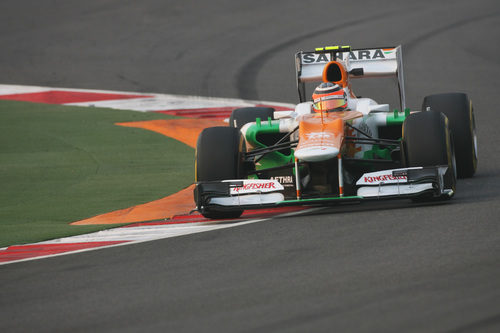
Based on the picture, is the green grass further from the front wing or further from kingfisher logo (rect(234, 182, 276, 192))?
kingfisher logo (rect(234, 182, 276, 192))

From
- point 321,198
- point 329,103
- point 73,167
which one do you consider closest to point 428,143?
point 321,198

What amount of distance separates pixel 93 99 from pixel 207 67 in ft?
14.1

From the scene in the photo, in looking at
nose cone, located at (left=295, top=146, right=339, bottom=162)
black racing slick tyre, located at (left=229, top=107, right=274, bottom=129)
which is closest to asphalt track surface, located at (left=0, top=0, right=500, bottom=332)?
nose cone, located at (left=295, top=146, right=339, bottom=162)

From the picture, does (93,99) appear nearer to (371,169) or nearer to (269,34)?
(269,34)

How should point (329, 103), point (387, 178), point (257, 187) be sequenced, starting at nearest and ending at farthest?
point (387, 178)
point (257, 187)
point (329, 103)

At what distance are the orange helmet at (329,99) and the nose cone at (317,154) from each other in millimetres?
1388

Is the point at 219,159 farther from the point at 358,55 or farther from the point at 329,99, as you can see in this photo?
the point at 358,55

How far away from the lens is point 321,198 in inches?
367

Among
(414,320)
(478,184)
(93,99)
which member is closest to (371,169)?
(478,184)

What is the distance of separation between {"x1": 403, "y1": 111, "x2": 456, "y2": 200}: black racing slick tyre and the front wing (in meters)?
0.13

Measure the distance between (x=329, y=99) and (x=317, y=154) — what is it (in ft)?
5.31

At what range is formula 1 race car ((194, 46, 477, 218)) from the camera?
9375mm

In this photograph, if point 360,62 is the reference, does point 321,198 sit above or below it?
below

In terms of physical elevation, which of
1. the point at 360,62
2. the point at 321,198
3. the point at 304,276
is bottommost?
the point at 304,276
